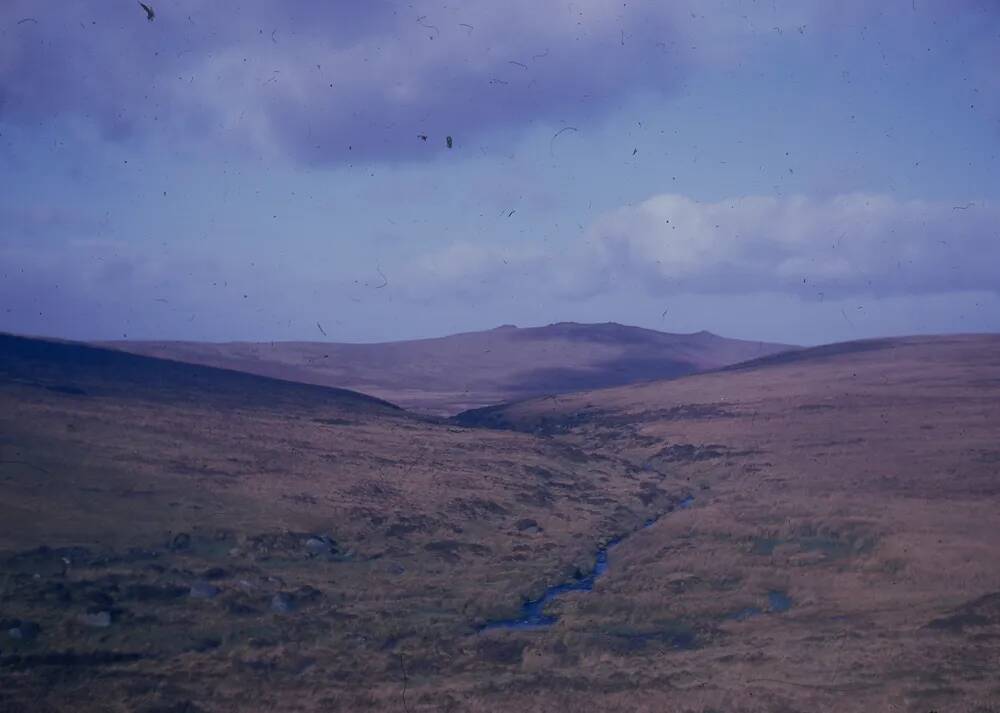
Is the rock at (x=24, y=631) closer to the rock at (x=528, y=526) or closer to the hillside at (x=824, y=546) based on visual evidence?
the hillside at (x=824, y=546)

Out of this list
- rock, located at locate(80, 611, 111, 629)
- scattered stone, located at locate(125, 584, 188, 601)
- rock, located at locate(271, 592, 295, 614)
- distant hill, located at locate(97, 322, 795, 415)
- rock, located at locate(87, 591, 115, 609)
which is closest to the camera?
rock, located at locate(80, 611, 111, 629)

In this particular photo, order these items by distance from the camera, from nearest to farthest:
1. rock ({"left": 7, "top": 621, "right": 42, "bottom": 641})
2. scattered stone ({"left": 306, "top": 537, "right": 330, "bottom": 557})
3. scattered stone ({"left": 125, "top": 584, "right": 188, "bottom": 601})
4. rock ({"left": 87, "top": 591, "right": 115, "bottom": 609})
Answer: rock ({"left": 7, "top": 621, "right": 42, "bottom": 641}), rock ({"left": 87, "top": 591, "right": 115, "bottom": 609}), scattered stone ({"left": 125, "top": 584, "right": 188, "bottom": 601}), scattered stone ({"left": 306, "top": 537, "right": 330, "bottom": 557})

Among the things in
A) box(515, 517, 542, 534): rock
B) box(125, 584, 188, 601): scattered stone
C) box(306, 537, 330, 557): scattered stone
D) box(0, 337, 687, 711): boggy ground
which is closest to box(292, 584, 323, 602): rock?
box(0, 337, 687, 711): boggy ground

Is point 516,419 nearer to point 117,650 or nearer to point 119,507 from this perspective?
point 119,507

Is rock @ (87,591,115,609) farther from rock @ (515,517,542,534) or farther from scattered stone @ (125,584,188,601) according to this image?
rock @ (515,517,542,534)

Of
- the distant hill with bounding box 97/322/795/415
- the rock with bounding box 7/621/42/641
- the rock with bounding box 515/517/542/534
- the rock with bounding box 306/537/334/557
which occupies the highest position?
the distant hill with bounding box 97/322/795/415

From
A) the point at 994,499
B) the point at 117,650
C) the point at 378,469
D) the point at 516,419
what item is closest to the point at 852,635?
the point at 117,650
